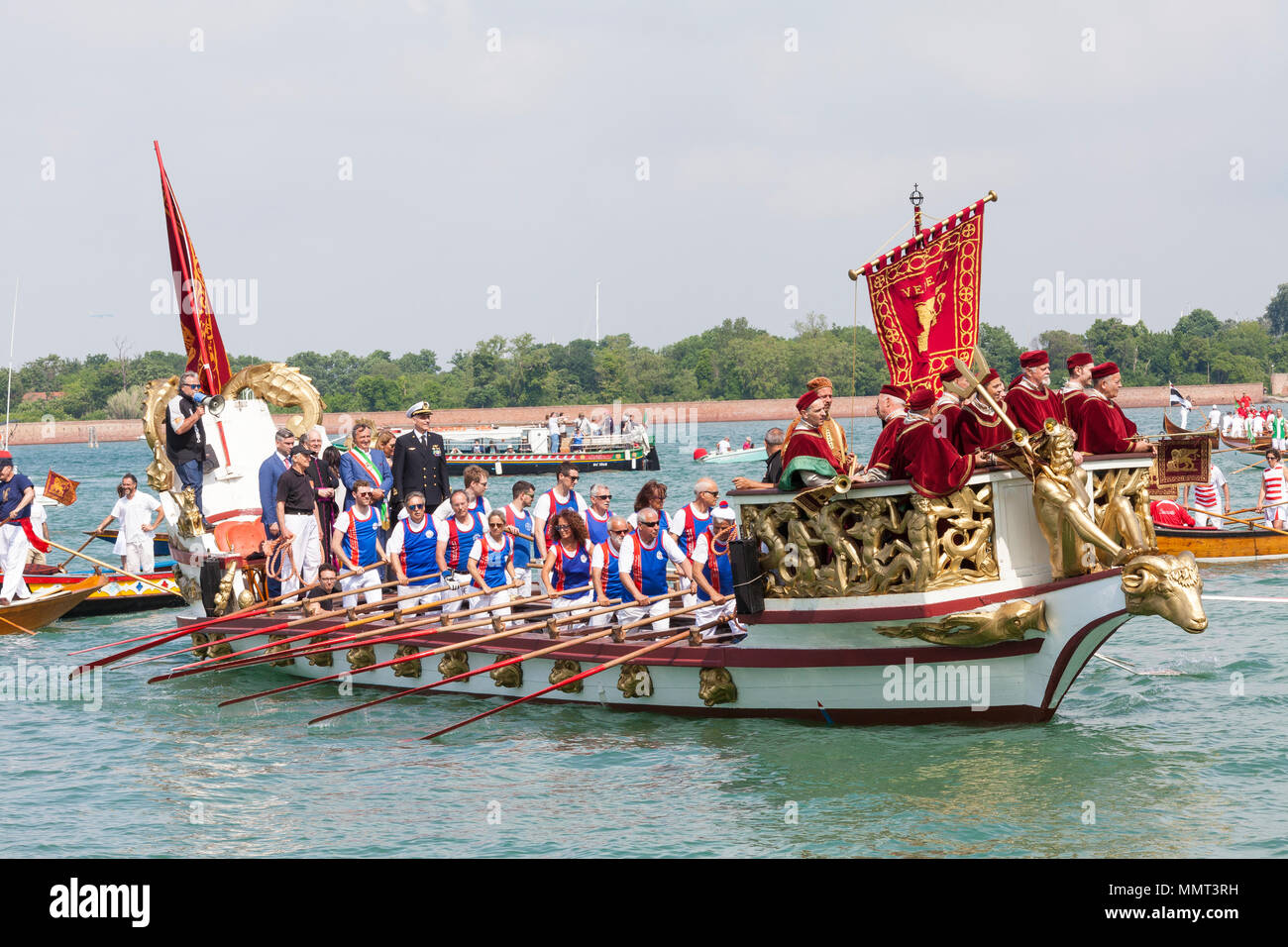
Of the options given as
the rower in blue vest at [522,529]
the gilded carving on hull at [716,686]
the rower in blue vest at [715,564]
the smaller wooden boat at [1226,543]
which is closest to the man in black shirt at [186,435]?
the rower in blue vest at [522,529]

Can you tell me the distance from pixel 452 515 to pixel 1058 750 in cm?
658

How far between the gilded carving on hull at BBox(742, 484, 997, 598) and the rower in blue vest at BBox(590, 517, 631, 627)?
2362 mm

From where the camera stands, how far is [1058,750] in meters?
10.9

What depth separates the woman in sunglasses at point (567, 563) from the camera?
528 inches

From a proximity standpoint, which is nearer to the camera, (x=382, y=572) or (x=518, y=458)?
(x=382, y=572)

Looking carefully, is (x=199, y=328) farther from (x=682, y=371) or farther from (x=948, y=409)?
(x=682, y=371)

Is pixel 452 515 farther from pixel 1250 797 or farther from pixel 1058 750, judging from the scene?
pixel 1250 797

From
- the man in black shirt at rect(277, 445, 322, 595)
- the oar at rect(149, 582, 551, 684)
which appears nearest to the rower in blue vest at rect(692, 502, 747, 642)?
the oar at rect(149, 582, 551, 684)

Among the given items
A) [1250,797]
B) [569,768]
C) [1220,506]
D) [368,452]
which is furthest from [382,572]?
[1220,506]

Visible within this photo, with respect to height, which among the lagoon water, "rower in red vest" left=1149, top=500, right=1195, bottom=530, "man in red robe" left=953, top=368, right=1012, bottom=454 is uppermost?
"man in red robe" left=953, top=368, right=1012, bottom=454

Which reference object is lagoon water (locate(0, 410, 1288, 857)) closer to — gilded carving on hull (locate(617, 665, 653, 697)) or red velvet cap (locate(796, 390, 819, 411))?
gilded carving on hull (locate(617, 665, 653, 697))

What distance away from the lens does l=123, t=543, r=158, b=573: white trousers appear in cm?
2234

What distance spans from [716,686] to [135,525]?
44.7 feet

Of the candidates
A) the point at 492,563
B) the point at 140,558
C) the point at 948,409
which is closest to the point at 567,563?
the point at 492,563
